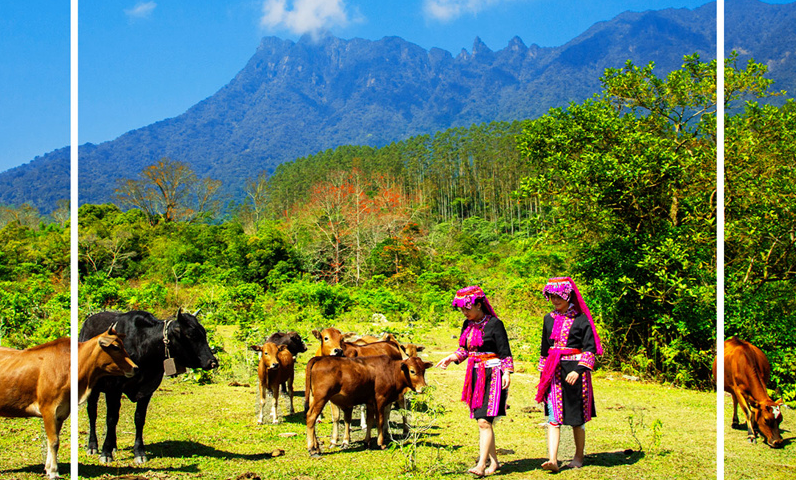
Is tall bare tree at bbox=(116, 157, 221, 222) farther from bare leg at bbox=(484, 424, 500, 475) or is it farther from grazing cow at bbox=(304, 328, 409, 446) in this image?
bare leg at bbox=(484, 424, 500, 475)

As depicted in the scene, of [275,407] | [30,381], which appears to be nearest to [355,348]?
[275,407]

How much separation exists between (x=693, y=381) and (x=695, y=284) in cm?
226

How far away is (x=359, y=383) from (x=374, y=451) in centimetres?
83

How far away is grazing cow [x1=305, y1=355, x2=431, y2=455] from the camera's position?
671cm

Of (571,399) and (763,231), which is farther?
(763,231)

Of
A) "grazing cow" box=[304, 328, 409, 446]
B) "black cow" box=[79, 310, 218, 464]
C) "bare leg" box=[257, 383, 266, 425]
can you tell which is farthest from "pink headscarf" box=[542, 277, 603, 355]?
"bare leg" box=[257, 383, 266, 425]

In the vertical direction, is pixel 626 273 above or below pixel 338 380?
above

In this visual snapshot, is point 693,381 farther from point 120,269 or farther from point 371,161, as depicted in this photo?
point 371,161

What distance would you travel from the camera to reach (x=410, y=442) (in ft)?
23.1

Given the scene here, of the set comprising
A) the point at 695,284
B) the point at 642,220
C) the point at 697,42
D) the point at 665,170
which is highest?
the point at 697,42

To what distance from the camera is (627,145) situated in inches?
463

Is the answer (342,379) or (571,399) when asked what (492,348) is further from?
(342,379)

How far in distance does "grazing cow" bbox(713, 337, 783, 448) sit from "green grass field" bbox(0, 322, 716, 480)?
2.00ft

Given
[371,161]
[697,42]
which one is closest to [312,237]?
[371,161]
